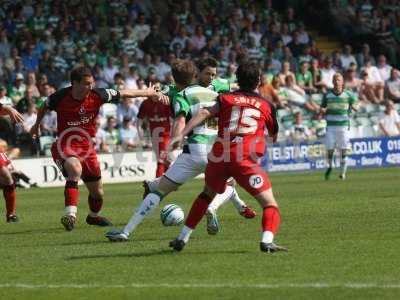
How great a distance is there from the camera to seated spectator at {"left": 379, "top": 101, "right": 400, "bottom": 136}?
108 ft

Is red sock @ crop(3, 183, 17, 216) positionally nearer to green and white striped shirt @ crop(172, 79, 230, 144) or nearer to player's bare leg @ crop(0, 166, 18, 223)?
player's bare leg @ crop(0, 166, 18, 223)

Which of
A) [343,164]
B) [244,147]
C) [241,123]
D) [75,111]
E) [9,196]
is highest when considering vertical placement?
[241,123]

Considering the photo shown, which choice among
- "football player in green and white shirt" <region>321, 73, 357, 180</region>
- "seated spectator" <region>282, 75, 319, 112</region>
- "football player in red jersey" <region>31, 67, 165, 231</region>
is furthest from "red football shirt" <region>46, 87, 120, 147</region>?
"seated spectator" <region>282, 75, 319, 112</region>

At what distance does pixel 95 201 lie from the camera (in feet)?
49.7

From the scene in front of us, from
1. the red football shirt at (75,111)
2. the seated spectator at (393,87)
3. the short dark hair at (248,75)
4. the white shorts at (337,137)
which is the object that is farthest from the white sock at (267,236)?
the seated spectator at (393,87)

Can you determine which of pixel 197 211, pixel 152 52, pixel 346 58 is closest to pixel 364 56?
pixel 346 58

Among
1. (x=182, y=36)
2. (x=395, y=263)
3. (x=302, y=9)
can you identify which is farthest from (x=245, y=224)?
(x=302, y=9)

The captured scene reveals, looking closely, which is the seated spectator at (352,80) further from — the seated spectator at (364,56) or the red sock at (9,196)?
the red sock at (9,196)

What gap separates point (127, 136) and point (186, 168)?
16645mm

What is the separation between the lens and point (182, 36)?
32656mm

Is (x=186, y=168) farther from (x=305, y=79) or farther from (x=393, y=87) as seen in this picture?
(x=393, y=87)

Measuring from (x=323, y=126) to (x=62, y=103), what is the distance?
18.3 metres

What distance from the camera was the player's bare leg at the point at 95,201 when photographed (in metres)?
15.0

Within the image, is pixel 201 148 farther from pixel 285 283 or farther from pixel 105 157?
pixel 105 157
